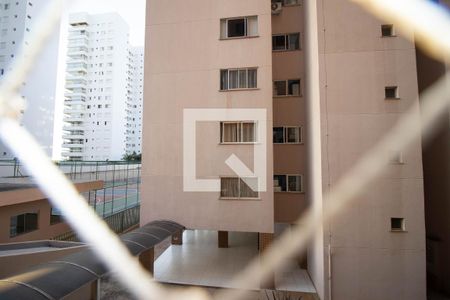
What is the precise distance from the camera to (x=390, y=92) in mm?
8656

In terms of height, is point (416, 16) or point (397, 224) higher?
point (416, 16)

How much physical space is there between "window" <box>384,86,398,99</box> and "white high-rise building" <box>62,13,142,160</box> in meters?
58.5

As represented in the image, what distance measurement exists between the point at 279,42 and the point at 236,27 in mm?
2384

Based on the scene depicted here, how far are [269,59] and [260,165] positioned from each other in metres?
3.75

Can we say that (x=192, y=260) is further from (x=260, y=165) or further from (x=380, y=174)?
(x=380, y=174)

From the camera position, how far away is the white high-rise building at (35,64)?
3556 cm

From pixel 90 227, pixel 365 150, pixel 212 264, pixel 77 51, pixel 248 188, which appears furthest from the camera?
pixel 77 51

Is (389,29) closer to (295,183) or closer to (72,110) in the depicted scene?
(295,183)

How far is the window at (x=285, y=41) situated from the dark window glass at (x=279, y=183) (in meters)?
5.35

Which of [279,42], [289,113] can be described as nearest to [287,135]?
[289,113]

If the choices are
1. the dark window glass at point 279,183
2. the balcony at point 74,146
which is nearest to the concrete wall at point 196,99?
the dark window glass at point 279,183

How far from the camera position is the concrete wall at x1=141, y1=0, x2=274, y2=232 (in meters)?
9.59

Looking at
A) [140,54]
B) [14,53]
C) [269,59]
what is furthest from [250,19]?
[140,54]

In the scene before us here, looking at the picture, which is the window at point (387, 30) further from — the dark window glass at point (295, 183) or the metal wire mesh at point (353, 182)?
the dark window glass at point (295, 183)
